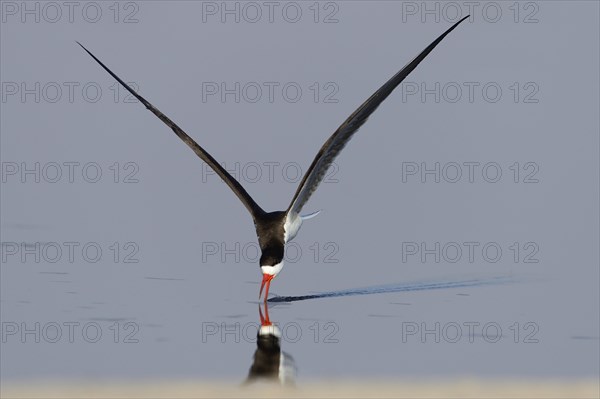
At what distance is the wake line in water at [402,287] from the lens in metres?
10.8

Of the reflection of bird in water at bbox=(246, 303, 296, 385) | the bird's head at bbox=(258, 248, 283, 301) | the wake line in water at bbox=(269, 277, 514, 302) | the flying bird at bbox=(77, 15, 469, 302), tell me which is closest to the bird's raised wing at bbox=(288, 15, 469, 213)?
the flying bird at bbox=(77, 15, 469, 302)

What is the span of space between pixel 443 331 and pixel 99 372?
2.78 m

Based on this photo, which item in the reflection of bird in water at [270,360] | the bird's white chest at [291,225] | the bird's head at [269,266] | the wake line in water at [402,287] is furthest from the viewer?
the bird's white chest at [291,225]

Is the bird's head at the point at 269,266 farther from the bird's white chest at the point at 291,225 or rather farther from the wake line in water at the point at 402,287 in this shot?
the bird's white chest at the point at 291,225

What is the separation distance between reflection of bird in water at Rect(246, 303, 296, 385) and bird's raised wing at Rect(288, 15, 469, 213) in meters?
1.44

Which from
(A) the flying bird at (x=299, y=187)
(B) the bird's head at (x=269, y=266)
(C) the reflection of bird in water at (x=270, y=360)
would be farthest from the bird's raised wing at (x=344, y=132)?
(C) the reflection of bird in water at (x=270, y=360)

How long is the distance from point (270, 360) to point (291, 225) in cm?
259

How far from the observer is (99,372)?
27.1 ft

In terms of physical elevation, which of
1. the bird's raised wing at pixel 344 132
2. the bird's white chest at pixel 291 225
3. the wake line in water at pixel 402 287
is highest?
the bird's raised wing at pixel 344 132

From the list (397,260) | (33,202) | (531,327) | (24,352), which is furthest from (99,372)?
(33,202)

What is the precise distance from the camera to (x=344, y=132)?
10711 millimetres

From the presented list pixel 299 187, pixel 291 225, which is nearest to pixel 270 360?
pixel 299 187

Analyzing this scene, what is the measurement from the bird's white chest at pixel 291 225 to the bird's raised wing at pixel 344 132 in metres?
0.05

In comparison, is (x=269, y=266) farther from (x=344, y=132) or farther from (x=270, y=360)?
(x=270, y=360)
